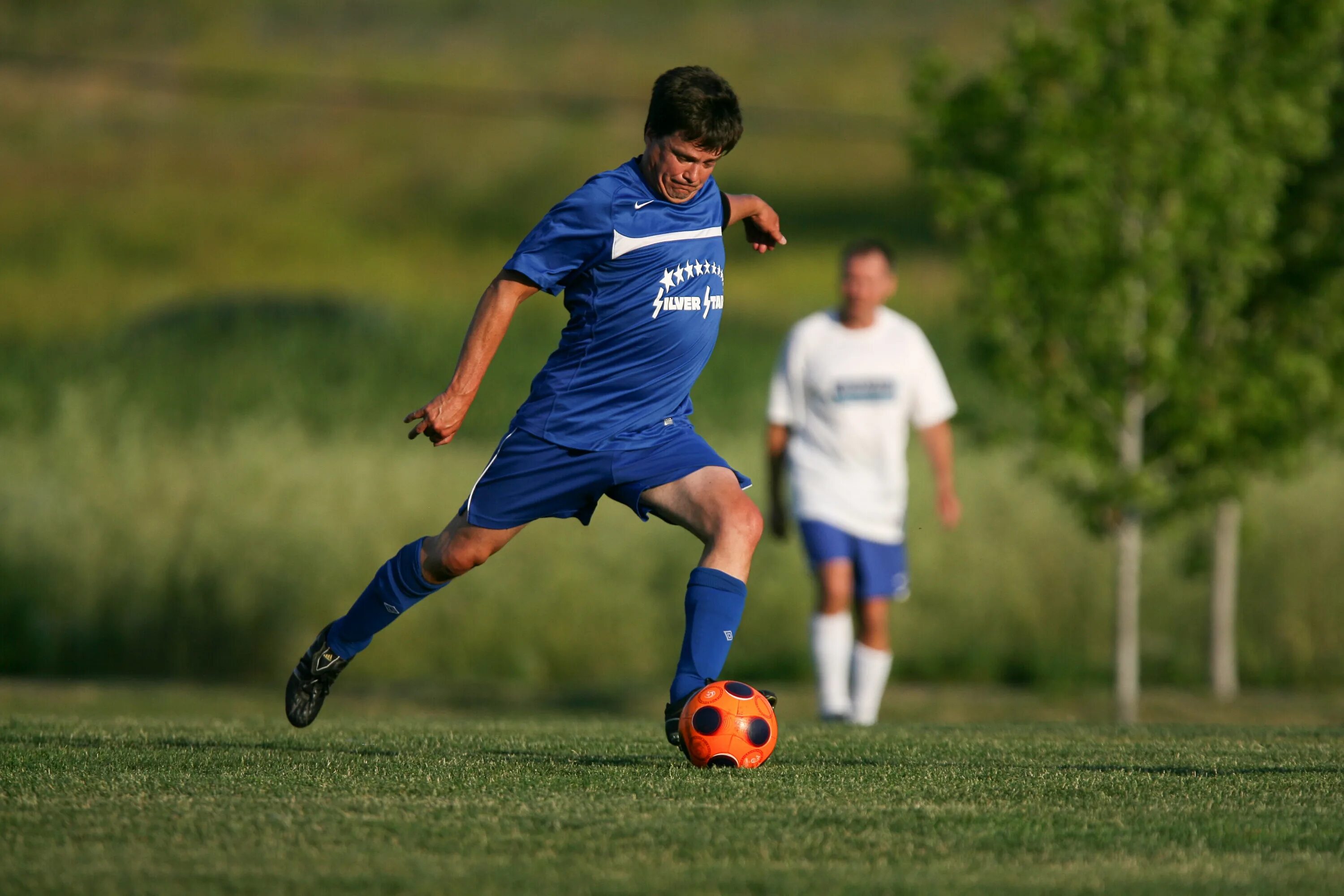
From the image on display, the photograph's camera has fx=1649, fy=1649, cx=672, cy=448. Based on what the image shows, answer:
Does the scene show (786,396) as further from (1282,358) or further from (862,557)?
(1282,358)

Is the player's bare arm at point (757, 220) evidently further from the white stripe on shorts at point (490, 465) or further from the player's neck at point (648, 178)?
the white stripe on shorts at point (490, 465)

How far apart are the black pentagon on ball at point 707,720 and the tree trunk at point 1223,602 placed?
8.93 m

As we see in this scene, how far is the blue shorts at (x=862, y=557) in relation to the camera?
28.8ft

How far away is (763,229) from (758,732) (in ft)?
6.52

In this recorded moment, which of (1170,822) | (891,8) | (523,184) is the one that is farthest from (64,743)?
(891,8)

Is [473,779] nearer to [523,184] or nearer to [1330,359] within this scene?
[1330,359]

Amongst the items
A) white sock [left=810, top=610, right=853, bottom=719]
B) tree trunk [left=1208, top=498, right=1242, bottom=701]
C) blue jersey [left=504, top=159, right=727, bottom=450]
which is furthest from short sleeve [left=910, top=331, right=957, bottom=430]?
tree trunk [left=1208, top=498, right=1242, bottom=701]

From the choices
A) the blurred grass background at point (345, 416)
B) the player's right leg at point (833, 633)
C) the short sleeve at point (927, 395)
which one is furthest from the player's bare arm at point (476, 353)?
the blurred grass background at point (345, 416)

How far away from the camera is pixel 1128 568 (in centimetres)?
1196

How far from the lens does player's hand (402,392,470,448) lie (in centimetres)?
497

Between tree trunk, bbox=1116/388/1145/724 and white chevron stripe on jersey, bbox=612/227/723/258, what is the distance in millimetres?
7167

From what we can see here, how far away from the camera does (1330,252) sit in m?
12.1

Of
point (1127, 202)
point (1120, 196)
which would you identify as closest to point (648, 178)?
point (1127, 202)

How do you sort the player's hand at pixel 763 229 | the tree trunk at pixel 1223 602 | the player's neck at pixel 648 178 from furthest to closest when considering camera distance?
the tree trunk at pixel 1223 602, the player's hand at pixel 763 229, the player's neck at pixel 648 178
